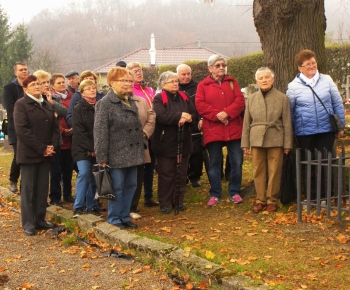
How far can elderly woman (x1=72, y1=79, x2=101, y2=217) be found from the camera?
700 centimetres

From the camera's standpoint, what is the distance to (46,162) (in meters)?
6.77

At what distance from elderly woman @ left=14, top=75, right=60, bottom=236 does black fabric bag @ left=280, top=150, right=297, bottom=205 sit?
115 inches

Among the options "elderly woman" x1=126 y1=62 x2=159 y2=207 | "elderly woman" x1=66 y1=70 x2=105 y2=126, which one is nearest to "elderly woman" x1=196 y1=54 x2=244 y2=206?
"elderly woman" x1=126 y1=62 x2=159 y2=207

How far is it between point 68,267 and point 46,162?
179cm

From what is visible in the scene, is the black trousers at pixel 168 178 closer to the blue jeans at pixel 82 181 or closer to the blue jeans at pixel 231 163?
the blue jeans at pixel 231 163

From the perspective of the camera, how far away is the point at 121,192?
21.1ft

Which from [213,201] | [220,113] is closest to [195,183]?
[213,201]

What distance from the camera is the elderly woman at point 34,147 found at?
21.5 ft

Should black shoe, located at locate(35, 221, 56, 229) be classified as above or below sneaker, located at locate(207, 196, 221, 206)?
below

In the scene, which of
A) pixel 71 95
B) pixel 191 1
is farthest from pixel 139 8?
pixel 71 95

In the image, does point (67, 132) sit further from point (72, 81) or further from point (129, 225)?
point (129, 225)

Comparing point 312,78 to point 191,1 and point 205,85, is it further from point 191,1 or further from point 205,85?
point 191,1

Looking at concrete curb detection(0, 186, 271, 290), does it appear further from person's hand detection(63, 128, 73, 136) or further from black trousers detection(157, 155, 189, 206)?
person's hand detection(63, 128, 73, 136)

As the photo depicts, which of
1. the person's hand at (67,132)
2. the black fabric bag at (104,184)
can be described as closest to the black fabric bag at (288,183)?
the black fabric bag at (104,184)
